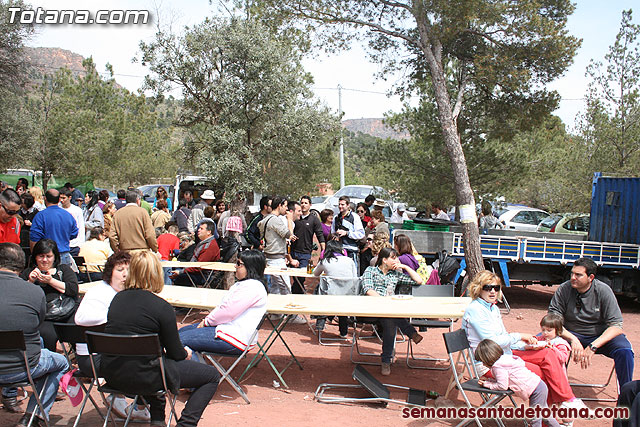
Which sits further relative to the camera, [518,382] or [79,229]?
[79,229]

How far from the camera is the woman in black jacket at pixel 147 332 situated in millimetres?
3682

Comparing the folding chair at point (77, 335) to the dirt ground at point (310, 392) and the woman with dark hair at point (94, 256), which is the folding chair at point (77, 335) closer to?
the dirt ground at point (310, 392)

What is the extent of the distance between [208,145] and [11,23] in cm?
634

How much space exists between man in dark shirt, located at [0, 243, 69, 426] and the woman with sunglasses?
3.32 metres

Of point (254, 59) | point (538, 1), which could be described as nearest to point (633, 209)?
point (538, 1)

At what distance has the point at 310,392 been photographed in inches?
213

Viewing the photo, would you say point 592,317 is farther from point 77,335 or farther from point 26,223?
point 26,223

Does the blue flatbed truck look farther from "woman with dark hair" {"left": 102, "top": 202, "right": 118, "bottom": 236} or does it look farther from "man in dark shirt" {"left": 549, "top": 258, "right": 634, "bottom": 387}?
"woman with dark hair" {"left": 102, "top": 202, "right": 118, "bottom": 236}

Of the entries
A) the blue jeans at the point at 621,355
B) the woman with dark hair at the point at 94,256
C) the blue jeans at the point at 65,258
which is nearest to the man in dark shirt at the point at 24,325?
the blue jeans at the point at 65,258

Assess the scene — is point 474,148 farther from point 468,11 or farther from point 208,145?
point 208,145

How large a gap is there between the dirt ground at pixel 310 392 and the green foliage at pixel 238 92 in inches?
219

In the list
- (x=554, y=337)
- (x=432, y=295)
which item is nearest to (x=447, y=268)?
(x=432, y=295)

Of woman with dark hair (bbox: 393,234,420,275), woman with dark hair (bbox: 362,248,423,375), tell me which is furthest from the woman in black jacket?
woman with dark hair (bbox: 393,234,420,275)

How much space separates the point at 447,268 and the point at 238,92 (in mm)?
6291
